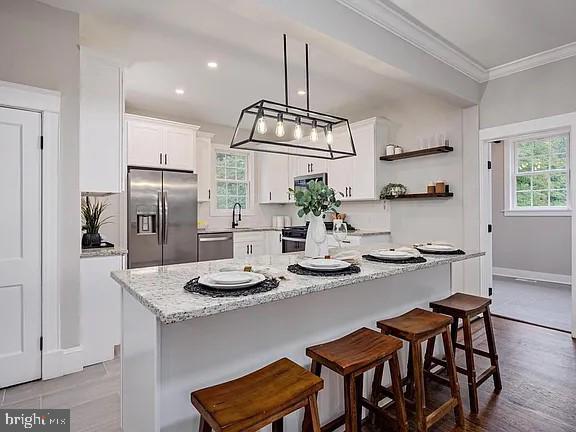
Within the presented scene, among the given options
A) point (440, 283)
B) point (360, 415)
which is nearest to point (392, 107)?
point (440, 283)

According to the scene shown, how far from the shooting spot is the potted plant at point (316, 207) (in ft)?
7.08

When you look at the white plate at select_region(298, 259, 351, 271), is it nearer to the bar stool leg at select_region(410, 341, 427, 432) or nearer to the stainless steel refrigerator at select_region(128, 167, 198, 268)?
the bar stool leg at select_region(410, 341, 427, 432)

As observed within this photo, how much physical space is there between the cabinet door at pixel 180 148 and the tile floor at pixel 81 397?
2946 millimetres

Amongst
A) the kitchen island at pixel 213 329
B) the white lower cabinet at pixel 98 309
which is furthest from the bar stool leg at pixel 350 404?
the white lower cabinet at pixel 98 309

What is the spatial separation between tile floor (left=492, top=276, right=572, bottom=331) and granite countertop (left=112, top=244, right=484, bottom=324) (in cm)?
236

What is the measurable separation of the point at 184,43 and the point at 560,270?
6.35 meters

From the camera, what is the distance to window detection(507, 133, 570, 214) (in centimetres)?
551


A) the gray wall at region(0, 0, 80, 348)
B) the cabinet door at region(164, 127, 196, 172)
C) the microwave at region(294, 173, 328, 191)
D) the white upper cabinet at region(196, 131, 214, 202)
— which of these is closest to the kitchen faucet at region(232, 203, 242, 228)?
the white upper cabinet at region(196, 131, 214, 202)

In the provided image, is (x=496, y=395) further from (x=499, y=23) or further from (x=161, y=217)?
(x=161, y=217)

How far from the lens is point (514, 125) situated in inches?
139

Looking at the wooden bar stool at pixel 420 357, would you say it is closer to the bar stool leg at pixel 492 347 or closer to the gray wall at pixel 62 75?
the bar stool leg at pixel 492 347

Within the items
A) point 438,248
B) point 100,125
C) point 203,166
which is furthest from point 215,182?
point 438,248

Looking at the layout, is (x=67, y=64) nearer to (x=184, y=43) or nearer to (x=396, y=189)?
(x=184, y=43)

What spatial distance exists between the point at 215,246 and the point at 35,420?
322 centimetres
